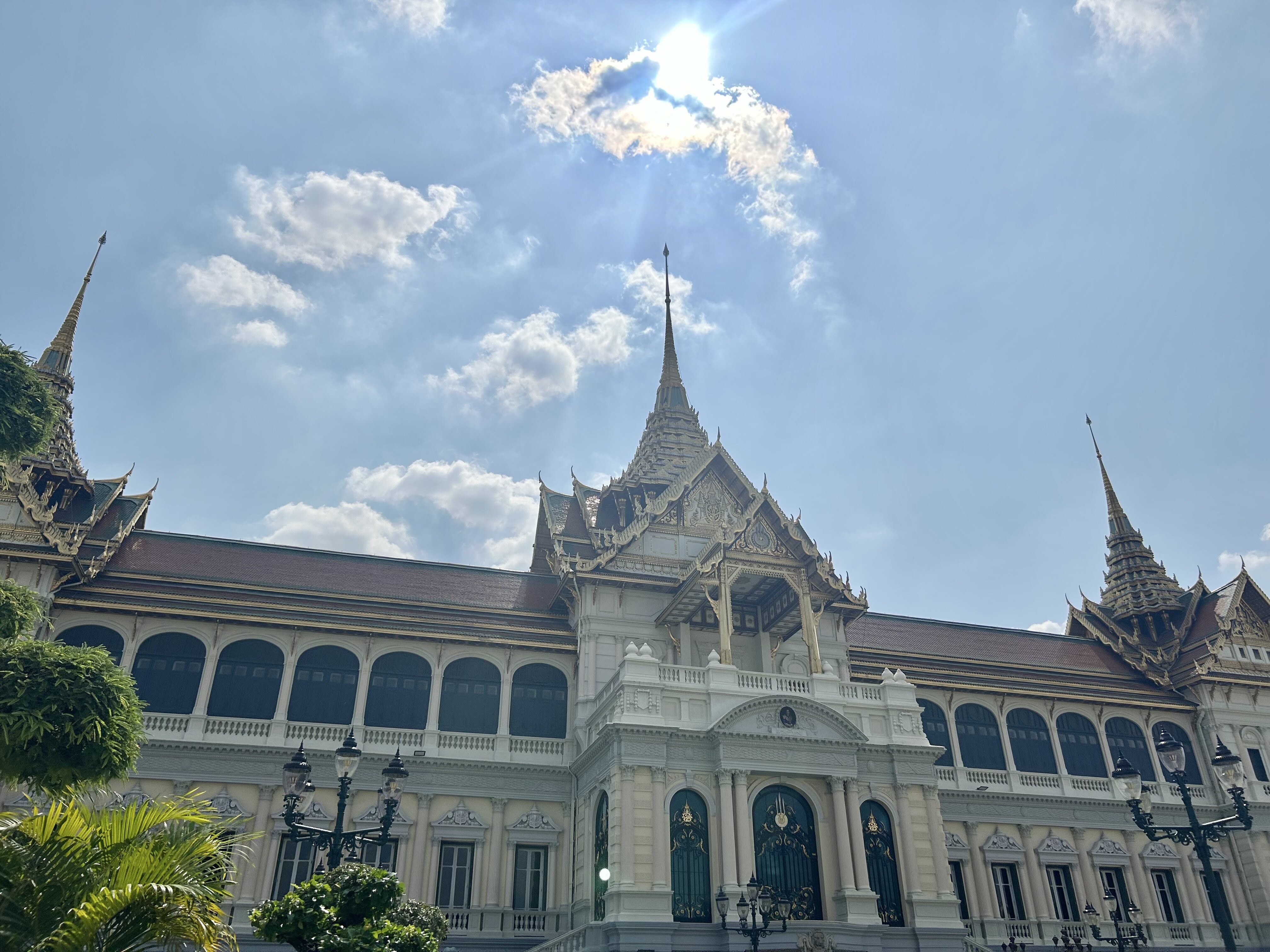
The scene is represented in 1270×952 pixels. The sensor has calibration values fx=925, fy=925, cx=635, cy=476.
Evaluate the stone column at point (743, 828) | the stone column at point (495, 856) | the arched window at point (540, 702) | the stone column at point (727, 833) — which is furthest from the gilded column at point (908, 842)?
the stone column at point (495, 856)

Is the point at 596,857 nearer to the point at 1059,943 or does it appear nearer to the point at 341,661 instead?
the point at 341,661

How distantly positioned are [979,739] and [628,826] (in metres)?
17.5

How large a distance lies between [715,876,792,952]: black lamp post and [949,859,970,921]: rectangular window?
35.9 ft

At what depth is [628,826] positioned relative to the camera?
2258cm

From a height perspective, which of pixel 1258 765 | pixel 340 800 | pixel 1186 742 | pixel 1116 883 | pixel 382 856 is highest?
pixel 1186 742

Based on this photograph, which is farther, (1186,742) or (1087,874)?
(1186,742)

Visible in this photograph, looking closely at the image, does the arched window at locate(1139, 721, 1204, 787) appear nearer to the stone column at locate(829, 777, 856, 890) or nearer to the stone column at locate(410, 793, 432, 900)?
the stone column at locate(829, 777, 856, 890)

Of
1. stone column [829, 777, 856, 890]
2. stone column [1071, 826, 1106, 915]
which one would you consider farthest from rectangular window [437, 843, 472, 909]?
stone column [1071, 826, 1106, 915]

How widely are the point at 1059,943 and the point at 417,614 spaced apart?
23.5 m

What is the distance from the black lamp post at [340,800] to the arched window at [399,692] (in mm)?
12952

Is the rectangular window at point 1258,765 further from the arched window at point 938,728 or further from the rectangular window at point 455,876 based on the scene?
the rectangular window at point 455,876

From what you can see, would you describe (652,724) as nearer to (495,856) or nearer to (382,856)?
(495,856)

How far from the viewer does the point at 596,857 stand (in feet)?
80.5

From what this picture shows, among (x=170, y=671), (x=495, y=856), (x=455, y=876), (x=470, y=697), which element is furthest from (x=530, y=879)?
(x=170, y=671)
